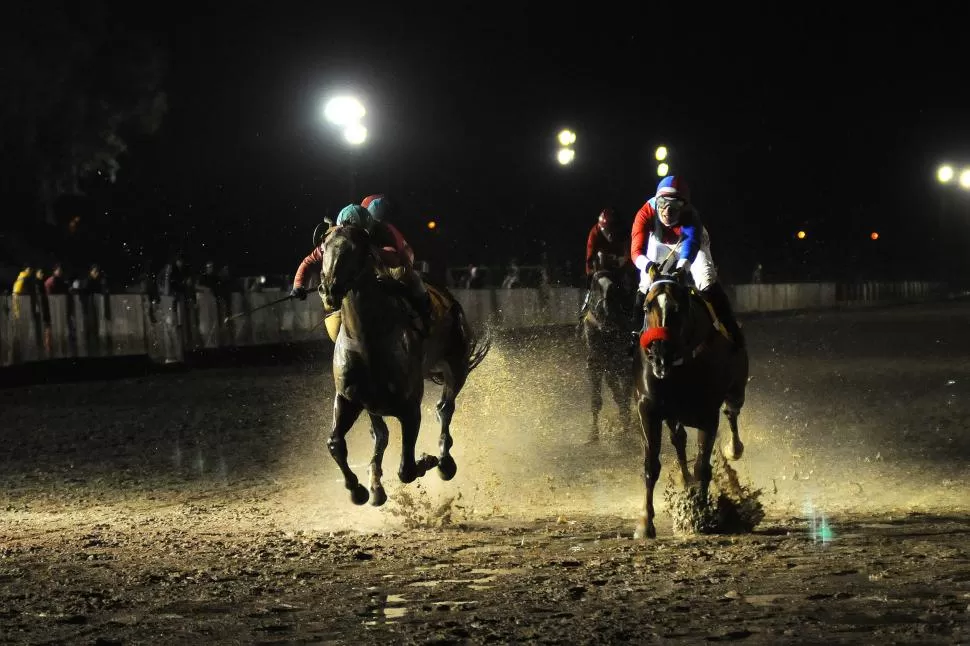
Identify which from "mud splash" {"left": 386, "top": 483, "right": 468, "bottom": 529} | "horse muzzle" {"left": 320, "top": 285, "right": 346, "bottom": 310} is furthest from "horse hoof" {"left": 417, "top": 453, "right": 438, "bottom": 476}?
"horse muzzle" {"left": 320, "top": 285, "right": 346, "bottom": 310}

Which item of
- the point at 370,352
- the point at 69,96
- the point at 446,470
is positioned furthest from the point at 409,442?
the point at 69,96

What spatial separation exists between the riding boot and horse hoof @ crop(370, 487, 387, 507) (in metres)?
2.68

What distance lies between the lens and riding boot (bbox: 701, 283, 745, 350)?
9829mm

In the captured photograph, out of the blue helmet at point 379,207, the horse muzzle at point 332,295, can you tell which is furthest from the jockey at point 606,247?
the horse muzzle at point 332,295

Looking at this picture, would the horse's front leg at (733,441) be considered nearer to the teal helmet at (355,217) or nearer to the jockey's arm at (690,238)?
the jockey's arm at (690,238)

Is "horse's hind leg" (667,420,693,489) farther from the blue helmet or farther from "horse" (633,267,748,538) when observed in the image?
the blue helmet

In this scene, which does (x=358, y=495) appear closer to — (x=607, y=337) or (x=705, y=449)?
(x=705, y=449)

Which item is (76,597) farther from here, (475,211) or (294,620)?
(475,211)

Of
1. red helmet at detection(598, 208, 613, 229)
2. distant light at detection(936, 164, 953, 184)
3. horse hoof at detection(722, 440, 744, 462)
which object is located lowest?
horse hoof at detection(722, 440, 744, 462)

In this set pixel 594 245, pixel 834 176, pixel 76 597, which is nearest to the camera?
pixel 76 597

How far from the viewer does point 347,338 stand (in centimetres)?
977

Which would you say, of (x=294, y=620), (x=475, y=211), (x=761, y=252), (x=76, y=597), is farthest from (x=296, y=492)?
(x=761, y=252)

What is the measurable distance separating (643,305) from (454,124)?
56.1m

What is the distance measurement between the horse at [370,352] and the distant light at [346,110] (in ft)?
29.4
